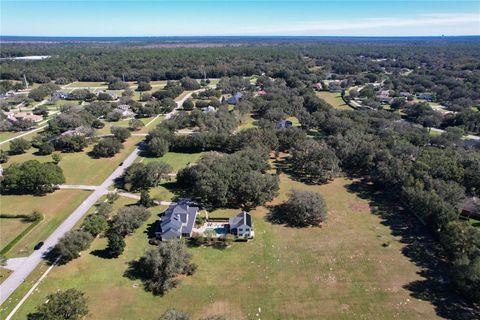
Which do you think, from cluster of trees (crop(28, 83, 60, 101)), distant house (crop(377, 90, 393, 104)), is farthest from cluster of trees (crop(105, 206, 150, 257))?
distant house (crop(377, 90, 393, 104))

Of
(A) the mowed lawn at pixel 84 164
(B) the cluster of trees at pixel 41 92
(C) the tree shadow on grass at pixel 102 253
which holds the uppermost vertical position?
(B) the cluster of trees at pixel 41 92

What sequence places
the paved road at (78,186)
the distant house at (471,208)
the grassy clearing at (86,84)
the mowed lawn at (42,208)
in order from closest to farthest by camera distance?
the mowed lawn at (42,208) → the distant house at (471,208) → the paved road at (78,186) → the grassy clearing at (86,84)

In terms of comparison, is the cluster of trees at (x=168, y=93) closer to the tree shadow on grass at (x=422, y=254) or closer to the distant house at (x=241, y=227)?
the tree shadow on grass at (x=422, y=254)

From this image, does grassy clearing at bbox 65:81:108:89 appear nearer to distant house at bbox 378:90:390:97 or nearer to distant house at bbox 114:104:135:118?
distant house at bbox 114:104:135:118

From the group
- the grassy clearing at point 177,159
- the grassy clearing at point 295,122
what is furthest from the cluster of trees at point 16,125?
the grassy clearing at point 295,122

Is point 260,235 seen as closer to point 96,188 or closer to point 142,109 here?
point 96,188

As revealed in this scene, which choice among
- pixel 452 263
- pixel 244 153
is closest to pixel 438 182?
pixel 452 263

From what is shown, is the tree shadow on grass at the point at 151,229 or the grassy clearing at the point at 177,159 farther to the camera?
the grassy clearing at the point at 177,159
